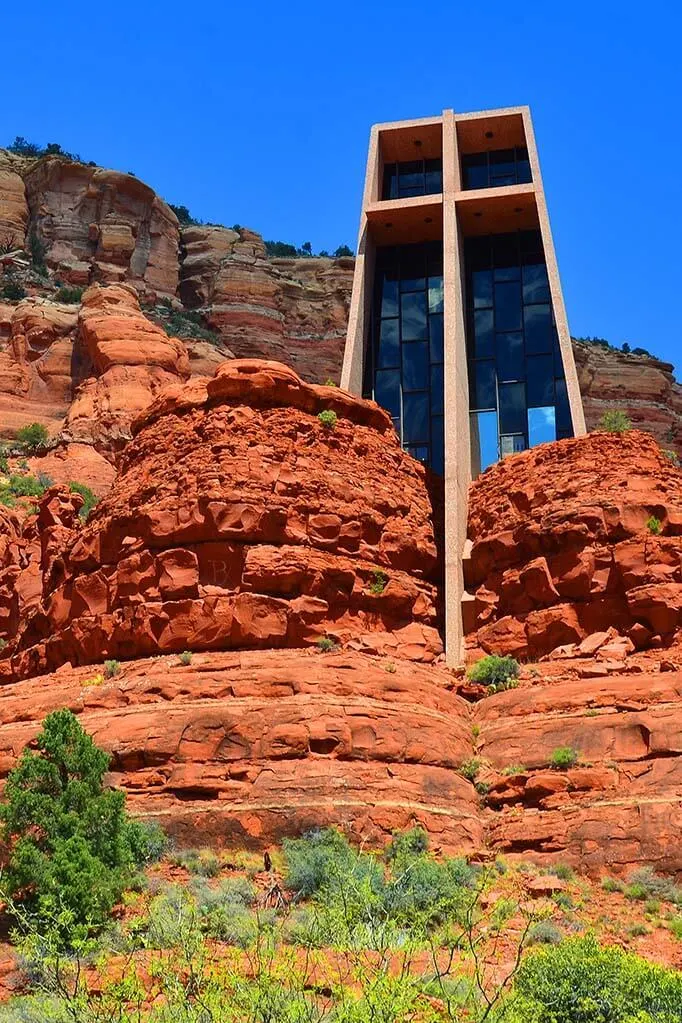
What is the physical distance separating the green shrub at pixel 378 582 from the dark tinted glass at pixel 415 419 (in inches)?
354

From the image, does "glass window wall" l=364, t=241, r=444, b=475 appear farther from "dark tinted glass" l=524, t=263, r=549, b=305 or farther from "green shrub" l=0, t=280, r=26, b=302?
"green shrub" l=0, t=280, r=26, b=302

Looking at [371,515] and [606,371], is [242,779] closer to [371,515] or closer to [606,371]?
[371,515]

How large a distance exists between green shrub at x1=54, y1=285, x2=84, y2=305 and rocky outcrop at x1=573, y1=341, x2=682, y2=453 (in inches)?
902

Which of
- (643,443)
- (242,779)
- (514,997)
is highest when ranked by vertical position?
(643,443)

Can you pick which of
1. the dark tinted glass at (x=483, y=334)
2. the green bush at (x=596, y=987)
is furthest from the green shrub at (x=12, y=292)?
the green bush at (x=596, y=987)

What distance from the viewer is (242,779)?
21.7m

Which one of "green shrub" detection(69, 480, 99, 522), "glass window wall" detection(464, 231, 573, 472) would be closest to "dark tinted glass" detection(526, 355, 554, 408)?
"glass window wall" detection(464, 231, 573, 472)

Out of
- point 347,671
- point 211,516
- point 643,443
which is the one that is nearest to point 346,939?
point 347,671

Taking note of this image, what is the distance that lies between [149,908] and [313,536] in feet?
33.3

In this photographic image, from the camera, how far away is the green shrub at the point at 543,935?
18359 mm

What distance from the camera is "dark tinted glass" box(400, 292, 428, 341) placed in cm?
3728

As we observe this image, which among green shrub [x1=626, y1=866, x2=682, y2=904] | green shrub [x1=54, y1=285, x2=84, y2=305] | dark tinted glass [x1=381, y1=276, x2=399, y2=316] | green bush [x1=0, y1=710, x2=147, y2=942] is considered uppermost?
green shrub [x1=54, y1=285, x2=84, y2=305]

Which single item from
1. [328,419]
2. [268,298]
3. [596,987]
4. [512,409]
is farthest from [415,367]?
[268,298]

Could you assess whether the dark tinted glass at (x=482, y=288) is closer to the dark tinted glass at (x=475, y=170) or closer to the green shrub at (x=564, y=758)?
Answer: the dark tinted glass at (x=475, y=170)
